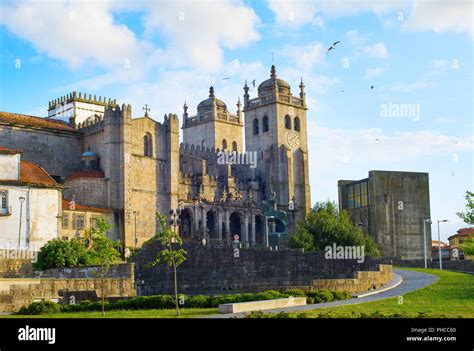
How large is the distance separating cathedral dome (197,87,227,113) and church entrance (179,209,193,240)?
41457 millimetres

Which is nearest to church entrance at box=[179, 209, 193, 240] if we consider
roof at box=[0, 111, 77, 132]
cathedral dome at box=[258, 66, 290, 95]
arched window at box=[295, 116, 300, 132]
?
roof at box=[0, 111, 77, 132]

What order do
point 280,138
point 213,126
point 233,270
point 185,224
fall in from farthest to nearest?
point 213,126 → point 280,138 → point 185,224 → point 233,270

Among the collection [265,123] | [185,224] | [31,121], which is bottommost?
[185,224]

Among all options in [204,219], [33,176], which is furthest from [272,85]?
[33,176]

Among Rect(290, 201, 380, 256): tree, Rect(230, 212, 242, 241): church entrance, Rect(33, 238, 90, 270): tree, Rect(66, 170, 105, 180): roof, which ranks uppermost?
Rect(66, 170, 105, 180): roof

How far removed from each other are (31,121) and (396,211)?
4497cm

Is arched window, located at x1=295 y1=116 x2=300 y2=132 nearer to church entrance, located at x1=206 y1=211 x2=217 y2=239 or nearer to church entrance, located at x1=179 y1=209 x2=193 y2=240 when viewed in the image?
church entrance, located at x1=206 y1=211 x2=217 y2=239

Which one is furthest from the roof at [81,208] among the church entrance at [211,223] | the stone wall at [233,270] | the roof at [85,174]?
the stone wall at [233,270]

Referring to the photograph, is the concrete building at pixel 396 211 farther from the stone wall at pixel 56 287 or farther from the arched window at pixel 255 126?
the stone wall at pixel 56 287

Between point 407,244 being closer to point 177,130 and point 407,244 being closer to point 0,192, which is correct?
point 177,130

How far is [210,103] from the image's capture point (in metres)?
134

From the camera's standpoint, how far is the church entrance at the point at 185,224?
93.1 meters

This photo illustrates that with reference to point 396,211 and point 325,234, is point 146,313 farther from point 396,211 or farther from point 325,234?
point 396,211

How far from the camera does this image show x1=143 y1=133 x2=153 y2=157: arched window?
91.4m
